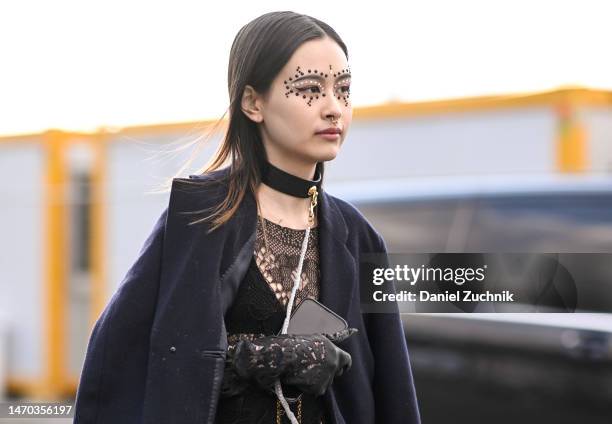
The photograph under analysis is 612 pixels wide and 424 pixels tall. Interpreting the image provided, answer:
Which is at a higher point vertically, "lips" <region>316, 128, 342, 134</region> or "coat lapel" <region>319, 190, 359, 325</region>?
"lips" <region>316, 128, 342, 134</region>

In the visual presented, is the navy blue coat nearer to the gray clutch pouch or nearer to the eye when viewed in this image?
the gray clutch pouch

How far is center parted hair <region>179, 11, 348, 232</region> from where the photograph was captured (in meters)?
1.85

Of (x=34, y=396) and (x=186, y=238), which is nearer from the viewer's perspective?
(x=186, y=238)

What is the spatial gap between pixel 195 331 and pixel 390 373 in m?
0.38

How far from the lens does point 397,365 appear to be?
1.98 m

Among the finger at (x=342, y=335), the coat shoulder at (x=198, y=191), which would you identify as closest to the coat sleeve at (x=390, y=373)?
the finger at (x=342, y=335)

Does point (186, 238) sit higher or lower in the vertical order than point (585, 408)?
higher

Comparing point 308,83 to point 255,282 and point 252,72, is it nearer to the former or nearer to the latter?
point 252,72

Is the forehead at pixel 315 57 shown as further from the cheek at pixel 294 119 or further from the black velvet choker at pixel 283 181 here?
the black velvet choker at pixel 283 181

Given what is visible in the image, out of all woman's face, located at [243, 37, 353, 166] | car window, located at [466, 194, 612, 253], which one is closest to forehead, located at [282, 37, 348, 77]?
woman's face, located at [243, 37, 353, 166]

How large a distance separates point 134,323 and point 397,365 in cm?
46

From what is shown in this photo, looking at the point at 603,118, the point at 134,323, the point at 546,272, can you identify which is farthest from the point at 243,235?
the point at 603,118

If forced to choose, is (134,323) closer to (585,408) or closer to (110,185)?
(585,408)

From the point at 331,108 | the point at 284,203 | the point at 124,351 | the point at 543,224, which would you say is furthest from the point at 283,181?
the point at 543,224
